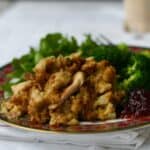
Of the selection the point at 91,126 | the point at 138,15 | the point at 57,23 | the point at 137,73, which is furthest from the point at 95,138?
the point at 57,23

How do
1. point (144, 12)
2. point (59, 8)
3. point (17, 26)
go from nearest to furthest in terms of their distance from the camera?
point (144, 12)
point (17, 26)
point (59, 8)

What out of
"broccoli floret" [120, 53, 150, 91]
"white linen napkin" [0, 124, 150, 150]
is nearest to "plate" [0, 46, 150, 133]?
"white linen napkin" [0, 124, 150, 150]

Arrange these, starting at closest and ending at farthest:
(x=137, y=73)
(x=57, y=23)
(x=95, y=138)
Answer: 1. (x=95, y=138)
2. (x=137, y=73)
3. (x=57, y=23)

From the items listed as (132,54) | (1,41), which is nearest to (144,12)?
(1,41)

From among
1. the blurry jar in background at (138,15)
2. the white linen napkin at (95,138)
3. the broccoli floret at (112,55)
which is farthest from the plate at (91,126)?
the blurry jar in background at (138,15)

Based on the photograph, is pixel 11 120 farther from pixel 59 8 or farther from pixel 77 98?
pixel 59 8

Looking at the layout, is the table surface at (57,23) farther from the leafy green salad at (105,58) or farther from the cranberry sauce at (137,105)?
the cranberry sauce at (137,105)

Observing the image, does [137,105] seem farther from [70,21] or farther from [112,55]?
[70,21]
